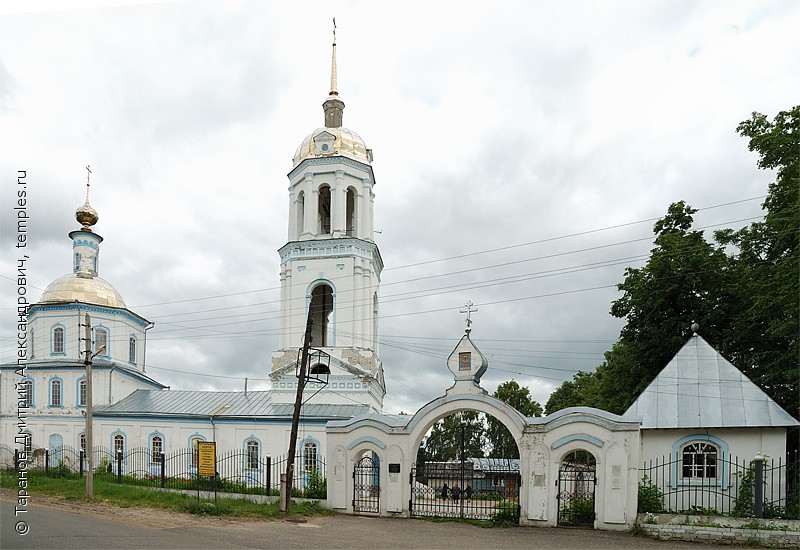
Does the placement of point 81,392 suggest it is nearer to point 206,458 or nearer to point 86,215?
point 86,215

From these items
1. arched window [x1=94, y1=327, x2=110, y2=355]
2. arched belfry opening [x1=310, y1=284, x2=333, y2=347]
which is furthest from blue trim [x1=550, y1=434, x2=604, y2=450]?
arched window [x1=94, y1=327, x2=110, y2=355]

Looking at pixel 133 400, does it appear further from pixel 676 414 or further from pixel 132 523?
pixel 676 414

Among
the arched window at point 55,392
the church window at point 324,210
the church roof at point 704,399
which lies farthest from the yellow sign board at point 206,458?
the arched window at point 55,392

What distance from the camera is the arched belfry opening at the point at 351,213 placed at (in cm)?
3148

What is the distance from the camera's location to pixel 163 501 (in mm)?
20219

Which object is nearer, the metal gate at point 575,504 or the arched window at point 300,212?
the metal gate at point 575,504

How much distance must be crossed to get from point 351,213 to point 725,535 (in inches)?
833

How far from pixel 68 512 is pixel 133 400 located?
15205 millimetres

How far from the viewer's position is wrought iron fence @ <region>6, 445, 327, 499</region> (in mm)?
25281

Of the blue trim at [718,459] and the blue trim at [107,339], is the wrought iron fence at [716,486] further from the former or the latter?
the blue trim at [107,339]

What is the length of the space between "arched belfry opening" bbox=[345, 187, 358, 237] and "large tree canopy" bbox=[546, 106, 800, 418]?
38.3ft

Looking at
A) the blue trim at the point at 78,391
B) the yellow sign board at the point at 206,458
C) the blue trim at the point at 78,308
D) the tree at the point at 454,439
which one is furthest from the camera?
the tree at the point at 454,439

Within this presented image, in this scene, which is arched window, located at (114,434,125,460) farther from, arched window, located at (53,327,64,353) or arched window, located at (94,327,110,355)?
arched window, located at (53,327,64,353)

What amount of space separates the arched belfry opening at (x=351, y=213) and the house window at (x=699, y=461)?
16.9 m
